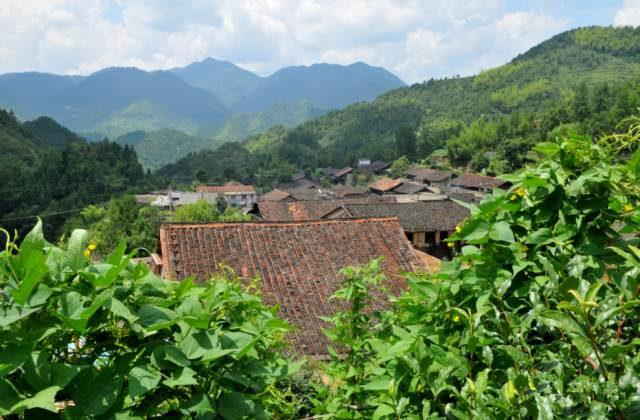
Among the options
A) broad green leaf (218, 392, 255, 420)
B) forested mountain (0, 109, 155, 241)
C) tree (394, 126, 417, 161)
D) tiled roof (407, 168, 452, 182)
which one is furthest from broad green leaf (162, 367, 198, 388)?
tree (394, 126, 417, 161)

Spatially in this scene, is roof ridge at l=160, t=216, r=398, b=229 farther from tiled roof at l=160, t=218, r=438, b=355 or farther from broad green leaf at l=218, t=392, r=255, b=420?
broad green leaf at l=218, t=392, r=255, b=420

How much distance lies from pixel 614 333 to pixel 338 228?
8669 millimetres

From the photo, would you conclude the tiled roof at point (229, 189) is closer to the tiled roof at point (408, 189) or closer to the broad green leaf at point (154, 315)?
the tiled roof at point (408, 189)

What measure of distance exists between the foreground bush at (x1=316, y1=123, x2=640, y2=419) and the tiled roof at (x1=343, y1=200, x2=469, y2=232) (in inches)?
786

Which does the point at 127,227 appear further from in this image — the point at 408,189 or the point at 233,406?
the point at 233,406

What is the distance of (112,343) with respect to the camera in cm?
125

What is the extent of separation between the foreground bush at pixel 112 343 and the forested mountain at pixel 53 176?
160 ft

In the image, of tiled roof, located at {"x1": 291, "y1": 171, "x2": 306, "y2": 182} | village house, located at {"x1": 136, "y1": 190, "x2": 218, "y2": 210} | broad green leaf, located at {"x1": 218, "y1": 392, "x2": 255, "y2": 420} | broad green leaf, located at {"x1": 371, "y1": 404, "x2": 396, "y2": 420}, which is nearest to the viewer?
broad green leaf, located at {"x1": 218, "y1": 392, "x2": 255, "y2": 420}

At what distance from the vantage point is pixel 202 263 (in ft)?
27.1

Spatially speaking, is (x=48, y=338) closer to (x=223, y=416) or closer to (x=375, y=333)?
(x=223, y=416)

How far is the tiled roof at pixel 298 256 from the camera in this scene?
784 centimetres

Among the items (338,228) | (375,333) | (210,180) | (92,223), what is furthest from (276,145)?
(375,333)

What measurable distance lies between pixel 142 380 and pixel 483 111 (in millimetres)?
108054

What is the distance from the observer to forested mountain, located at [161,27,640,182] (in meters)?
64.3
